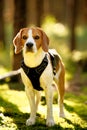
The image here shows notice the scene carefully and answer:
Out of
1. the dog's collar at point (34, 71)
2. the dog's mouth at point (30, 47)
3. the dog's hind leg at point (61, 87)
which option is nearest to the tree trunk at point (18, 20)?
the dog's hind leg at point (61, 87)

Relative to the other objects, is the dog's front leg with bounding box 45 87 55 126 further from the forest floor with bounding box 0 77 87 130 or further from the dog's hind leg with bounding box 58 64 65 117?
the dog's hind leg with bounding box 58 64 65 117

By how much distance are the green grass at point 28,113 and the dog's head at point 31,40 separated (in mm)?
1582

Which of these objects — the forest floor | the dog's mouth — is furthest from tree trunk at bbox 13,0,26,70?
the dog's mouth

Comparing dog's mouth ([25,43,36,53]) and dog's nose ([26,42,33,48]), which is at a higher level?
dog's nose ([26,42,33,48])

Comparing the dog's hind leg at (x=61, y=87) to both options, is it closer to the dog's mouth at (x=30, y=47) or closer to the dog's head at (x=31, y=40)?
the dog's head at (x=31, y=40)

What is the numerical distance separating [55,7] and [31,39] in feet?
157

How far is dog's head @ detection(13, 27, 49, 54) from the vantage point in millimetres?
7902

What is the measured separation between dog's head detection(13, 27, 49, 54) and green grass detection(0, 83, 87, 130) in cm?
158

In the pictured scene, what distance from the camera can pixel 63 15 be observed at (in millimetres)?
53062

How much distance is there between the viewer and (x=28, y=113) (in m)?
9.64

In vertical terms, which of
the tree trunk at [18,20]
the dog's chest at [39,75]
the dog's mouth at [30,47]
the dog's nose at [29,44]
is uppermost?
the tree trunk at [18,20]

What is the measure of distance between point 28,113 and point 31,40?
2.32 metres

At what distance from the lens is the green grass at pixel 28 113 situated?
8.76 meters

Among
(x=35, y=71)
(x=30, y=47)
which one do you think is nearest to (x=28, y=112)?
(x=35, y=71)
